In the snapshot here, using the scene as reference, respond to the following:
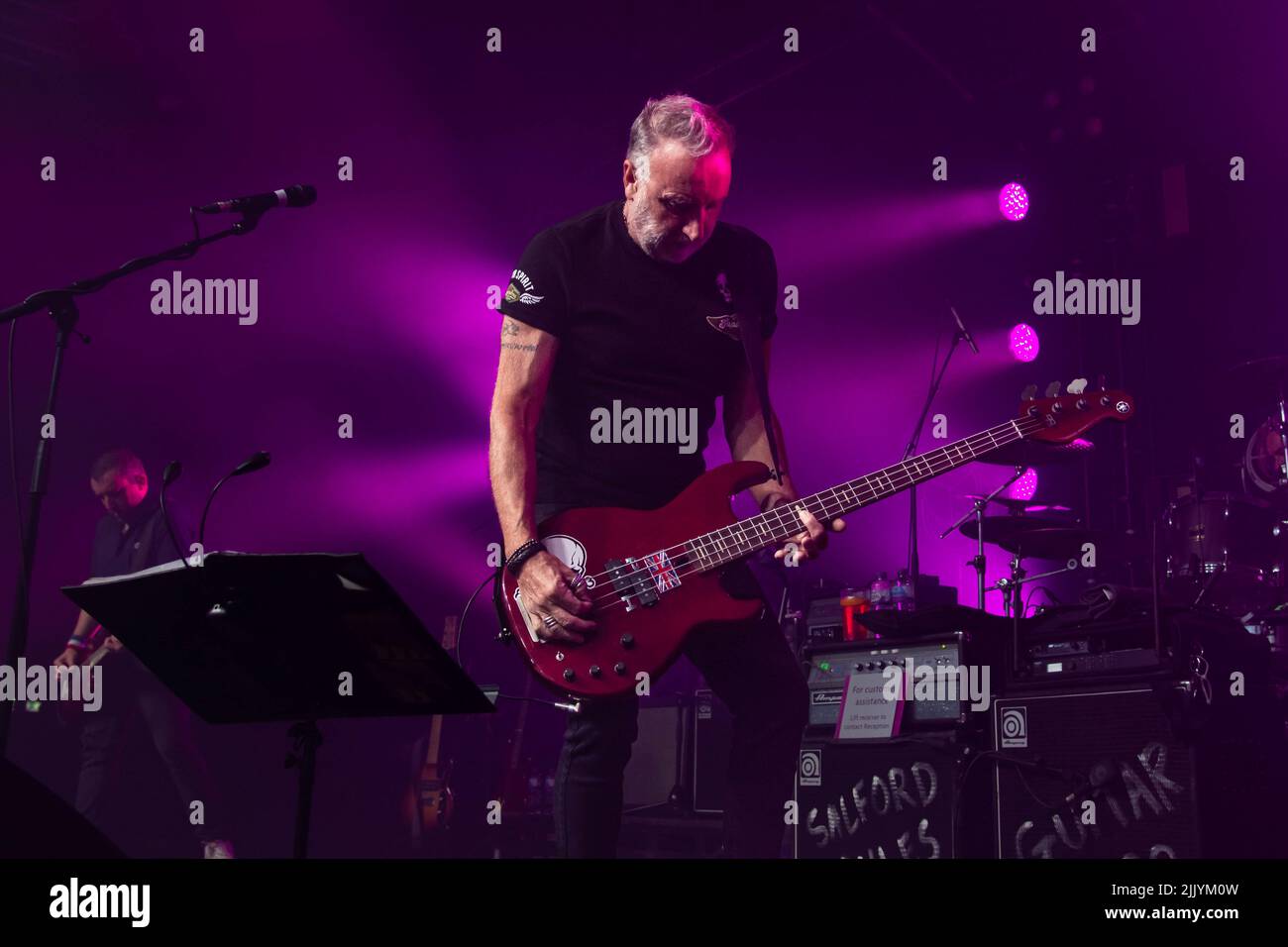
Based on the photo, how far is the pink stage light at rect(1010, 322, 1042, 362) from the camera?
812cm

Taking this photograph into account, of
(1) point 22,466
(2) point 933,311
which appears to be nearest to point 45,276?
(1) point 22,466

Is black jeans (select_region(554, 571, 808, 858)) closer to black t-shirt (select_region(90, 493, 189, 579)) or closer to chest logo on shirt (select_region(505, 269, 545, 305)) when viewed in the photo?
chest logo on shirt (select_region(505, 269, 545, 305))

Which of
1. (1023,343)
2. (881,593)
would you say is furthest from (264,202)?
(1023,343)

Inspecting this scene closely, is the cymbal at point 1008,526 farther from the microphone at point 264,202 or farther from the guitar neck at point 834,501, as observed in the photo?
the microphone at point 264,202

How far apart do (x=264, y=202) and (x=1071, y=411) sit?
2.63 metres

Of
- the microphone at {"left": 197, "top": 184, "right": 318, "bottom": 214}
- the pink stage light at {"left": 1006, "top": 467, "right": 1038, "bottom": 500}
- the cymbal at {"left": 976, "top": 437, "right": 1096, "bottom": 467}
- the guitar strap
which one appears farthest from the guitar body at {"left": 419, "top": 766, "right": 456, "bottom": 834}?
the guitar strap

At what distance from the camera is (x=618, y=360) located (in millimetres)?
2846

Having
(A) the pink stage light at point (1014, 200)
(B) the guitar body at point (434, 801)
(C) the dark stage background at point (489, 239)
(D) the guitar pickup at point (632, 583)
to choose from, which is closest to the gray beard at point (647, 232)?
(D) the guitar pickup at point (632, 583)

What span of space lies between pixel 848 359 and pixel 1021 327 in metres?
1.35

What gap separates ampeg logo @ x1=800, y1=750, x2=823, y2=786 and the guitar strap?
2353 mm
